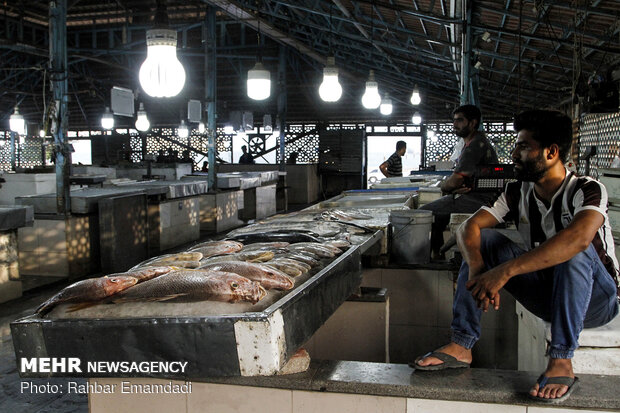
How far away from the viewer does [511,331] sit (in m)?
5.14

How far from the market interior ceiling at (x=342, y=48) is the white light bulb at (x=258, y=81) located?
1556mm

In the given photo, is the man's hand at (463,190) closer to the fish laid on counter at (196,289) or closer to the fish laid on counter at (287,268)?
the fish laid on counter at (287,268)

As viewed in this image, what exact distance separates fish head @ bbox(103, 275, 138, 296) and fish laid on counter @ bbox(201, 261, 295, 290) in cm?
41

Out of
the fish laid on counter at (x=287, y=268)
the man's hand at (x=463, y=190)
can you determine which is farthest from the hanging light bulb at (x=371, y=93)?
the fish laid on counter at (x=287, y=268)

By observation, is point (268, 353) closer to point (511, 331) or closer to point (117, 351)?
point (117, 351)

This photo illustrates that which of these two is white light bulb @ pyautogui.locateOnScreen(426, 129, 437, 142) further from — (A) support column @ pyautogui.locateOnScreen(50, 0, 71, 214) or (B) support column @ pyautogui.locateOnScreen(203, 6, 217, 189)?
(A) support column @ pyautogui.locateOnScreen(50, 0, 71, 214)

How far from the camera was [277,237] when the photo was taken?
391 cm

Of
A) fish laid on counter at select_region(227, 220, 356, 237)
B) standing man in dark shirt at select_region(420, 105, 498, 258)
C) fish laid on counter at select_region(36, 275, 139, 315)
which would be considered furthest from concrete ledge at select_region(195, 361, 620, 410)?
standing man in dark shirt at select_region(420, 105, 498, 258)

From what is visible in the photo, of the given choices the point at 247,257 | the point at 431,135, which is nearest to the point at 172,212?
the point at 247,257

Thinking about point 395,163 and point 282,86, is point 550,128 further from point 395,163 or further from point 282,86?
point 282,86

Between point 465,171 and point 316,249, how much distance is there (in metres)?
2.84

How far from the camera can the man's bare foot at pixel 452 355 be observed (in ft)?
9.20

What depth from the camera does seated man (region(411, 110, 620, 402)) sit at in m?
2.57

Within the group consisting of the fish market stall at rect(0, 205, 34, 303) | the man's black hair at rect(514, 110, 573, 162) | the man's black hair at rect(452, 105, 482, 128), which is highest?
→ the man's black hair at rect(452, 105, 482, 128)
